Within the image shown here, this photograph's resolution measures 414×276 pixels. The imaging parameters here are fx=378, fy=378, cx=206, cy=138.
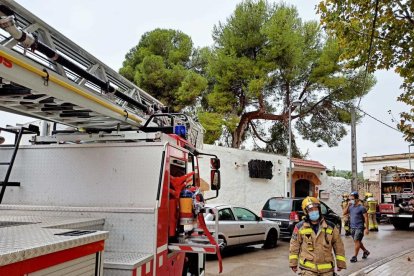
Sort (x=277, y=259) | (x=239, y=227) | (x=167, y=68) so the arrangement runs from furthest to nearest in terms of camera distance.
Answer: (x=167, y=68) < (x=239, y=227) < (x=277, y=259)

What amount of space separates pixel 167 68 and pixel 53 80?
69.4ft

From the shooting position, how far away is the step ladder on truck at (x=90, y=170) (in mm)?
2906

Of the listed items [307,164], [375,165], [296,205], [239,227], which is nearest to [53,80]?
[239,227]

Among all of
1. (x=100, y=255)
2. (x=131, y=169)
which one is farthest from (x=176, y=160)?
(x=100, y=255)

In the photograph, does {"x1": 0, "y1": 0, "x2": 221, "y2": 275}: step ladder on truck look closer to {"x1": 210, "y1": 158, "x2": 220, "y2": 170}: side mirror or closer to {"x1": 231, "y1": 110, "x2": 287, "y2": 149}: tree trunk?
{"x1": 210, "y1": 158, "x2": 220, "y2": 170}: side mirror

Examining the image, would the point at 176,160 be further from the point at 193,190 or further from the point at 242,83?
the point at 242,83

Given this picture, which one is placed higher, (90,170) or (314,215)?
(90,170)

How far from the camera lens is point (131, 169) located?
394 centimetres

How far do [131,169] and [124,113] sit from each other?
73cm

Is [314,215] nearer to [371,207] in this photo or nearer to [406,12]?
[406,12]

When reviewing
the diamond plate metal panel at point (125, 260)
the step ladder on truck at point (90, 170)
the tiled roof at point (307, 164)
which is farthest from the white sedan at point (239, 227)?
the tiled roof at point (307, 164)

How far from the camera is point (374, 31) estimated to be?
738 centimetres

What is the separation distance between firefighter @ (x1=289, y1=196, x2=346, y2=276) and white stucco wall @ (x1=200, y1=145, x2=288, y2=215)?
37.5 ft

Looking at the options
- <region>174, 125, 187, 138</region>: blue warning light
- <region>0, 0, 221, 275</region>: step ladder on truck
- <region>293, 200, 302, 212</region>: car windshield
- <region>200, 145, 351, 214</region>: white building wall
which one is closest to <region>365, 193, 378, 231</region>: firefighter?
<region>200, 145, 351, 214</region>: white building wall
